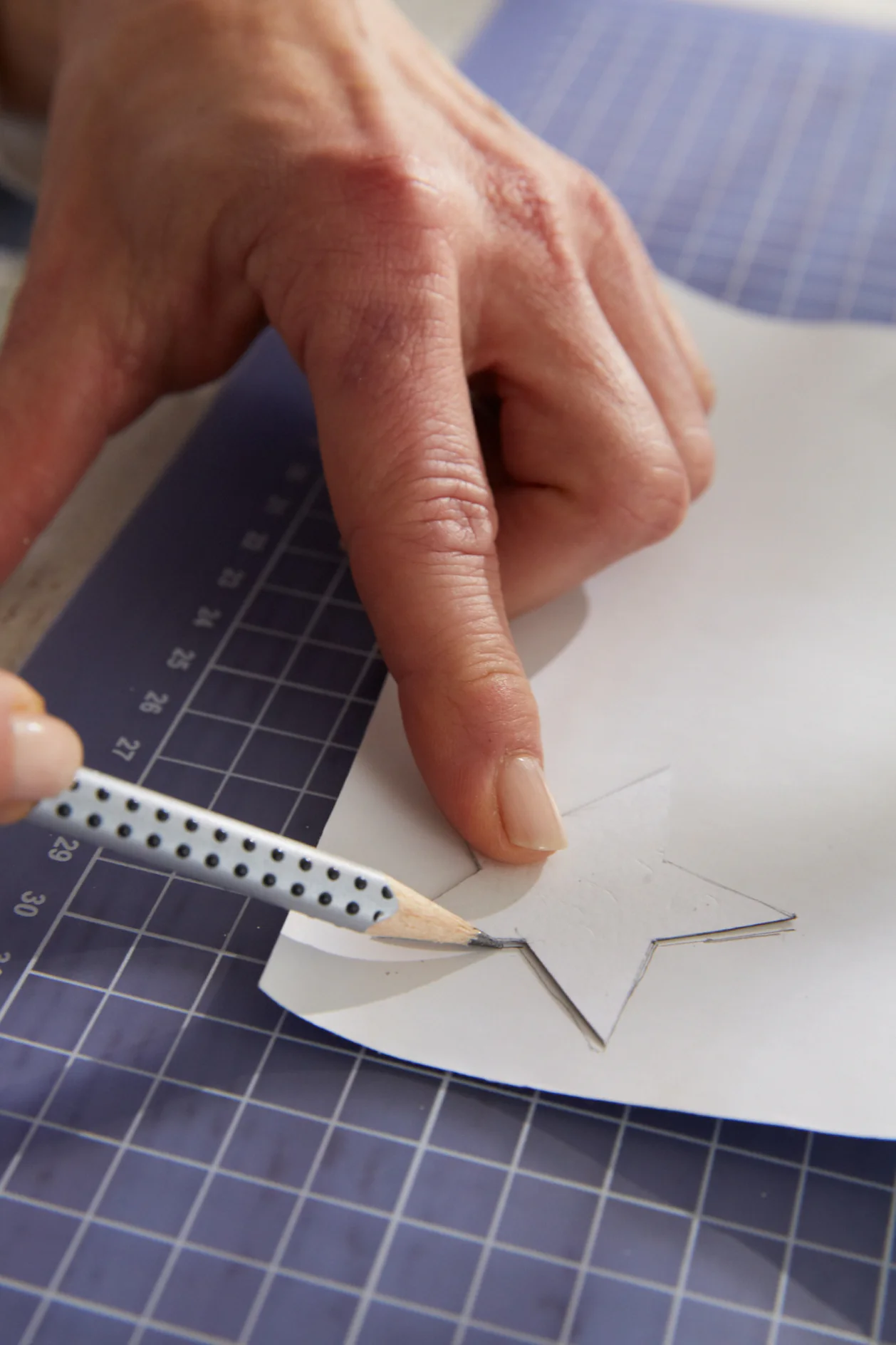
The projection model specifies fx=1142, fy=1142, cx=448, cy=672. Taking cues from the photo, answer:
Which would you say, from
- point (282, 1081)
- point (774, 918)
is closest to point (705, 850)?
point (774, 918)

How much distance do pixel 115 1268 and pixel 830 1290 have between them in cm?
35

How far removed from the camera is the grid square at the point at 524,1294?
0.55 m

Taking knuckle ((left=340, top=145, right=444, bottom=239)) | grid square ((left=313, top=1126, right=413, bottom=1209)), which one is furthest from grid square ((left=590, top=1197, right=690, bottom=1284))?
knuckle ((left=340, top=145, right=444, bottom=239))

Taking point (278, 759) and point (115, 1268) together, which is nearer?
point (115, 1268)

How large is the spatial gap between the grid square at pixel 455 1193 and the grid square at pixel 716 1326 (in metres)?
0.10

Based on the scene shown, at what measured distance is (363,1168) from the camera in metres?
0.60

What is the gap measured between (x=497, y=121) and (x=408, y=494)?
40cm

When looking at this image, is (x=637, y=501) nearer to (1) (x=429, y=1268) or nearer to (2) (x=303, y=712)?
(2) (x=303, y=712)

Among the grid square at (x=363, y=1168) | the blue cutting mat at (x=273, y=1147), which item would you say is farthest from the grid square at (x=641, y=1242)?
the grid square at (x=363, y=1168)

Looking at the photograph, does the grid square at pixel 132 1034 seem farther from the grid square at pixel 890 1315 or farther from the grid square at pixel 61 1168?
the grid square at pixel 890 1315

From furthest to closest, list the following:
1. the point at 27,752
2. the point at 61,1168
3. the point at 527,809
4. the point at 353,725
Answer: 1. the point at 353,725
2. the point at 527,809
3. the point at 61,1168
4. the point at 27,752

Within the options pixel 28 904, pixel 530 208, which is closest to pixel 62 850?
pixel 28 904

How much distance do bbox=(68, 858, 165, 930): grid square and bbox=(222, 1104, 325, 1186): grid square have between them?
0.15 m

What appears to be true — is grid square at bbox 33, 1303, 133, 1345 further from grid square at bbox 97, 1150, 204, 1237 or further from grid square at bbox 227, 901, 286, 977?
grid square at bbox 227, 901, 286, 977
